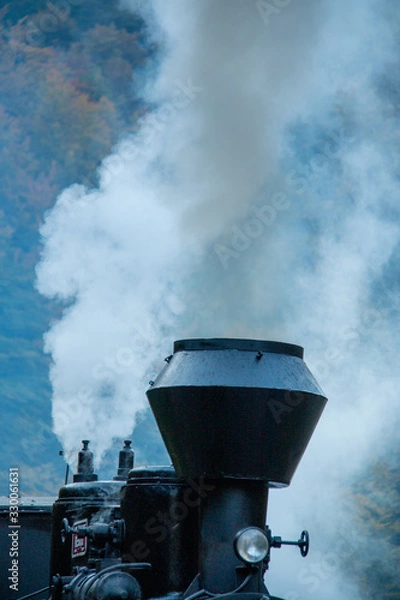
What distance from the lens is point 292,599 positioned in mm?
9398

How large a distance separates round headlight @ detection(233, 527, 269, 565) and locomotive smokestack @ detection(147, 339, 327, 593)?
14cm

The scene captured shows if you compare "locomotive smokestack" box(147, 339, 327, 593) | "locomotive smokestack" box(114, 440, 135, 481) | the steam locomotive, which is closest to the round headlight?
the steam locomotive

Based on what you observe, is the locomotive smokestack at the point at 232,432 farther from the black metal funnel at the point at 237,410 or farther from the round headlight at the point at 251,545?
the round headlight at the point at 251,545

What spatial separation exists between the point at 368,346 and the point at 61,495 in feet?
19.4

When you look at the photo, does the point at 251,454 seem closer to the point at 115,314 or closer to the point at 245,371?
the point at 245,371

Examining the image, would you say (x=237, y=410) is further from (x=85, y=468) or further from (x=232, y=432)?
(x=85, y=468)

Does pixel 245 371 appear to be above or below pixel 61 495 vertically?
above

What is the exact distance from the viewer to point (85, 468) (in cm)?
678

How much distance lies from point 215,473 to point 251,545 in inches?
16.4

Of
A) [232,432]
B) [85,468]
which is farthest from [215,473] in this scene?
[85,468]

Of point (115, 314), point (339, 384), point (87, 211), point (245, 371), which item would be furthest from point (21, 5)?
point (245, 371)

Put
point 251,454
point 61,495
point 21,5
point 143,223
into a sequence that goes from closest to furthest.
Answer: point 251,454
point 61,495
point 143,223
point 21,5

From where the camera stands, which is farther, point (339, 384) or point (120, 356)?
point (339, 384)

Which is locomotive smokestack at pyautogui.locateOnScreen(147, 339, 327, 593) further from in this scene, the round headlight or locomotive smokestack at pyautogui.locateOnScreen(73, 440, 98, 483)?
locomotive smokestack at pyautogui.locateOnScreen(73, 440, 98, 483)
